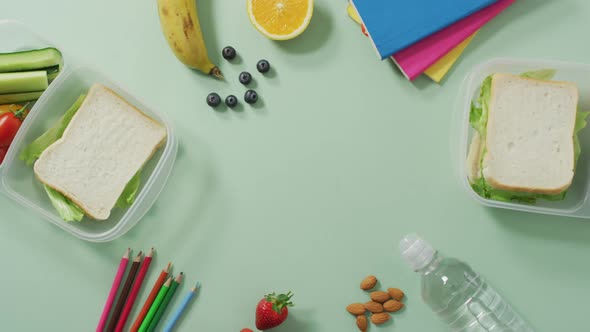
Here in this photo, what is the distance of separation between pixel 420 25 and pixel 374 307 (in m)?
0.53

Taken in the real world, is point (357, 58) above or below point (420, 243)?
above

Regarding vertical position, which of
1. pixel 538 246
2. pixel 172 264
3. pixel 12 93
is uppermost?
pixel 12 93

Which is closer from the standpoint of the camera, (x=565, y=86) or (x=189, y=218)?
(x=565, y=86)

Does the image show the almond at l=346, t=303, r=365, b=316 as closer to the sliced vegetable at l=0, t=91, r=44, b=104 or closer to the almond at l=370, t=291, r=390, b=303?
the almond at l=370, t=291, r=390, b=303

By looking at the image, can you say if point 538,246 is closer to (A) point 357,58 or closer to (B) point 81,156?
(A) point 357,58

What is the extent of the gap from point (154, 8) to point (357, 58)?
1.33 ft

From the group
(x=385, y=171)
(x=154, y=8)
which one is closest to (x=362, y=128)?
(x=385, y=171)

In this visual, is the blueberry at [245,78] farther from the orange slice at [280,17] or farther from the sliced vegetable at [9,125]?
the sliced vegetable at [9,125]

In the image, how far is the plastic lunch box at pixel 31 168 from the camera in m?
0.98

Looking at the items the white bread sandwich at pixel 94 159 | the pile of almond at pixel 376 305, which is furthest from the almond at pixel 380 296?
the white bread sandwich at pixel 94 159

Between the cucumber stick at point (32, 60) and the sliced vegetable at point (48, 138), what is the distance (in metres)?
0.08

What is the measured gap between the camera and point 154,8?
1.04m

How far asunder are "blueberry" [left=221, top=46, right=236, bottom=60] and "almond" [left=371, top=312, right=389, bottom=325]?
1.83 ft

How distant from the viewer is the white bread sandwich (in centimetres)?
98
